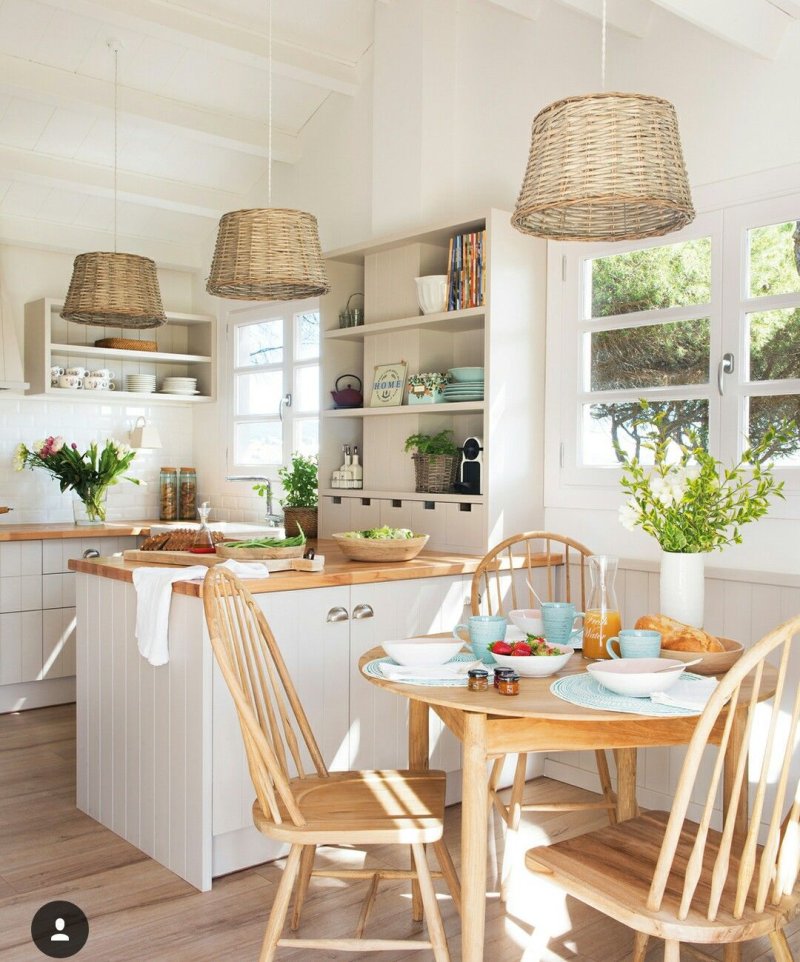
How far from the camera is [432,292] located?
3.99m

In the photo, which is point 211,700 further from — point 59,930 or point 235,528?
point 235,528

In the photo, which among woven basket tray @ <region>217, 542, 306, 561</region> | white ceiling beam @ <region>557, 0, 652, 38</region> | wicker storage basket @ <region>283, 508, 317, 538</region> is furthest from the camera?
wicker storage basket @ <region>283, 508, 317, 538</region>

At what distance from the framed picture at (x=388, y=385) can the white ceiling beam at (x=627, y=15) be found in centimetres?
152

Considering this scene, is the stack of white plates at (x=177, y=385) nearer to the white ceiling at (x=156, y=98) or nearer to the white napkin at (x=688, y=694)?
the white ceiling at (x=156, y=98)

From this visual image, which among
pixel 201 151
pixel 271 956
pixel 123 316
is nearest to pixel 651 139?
pixel 271 956

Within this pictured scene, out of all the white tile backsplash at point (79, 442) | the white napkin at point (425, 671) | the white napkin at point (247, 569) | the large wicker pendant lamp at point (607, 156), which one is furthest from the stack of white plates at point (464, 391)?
the white tile backsplash at point (79, 442)

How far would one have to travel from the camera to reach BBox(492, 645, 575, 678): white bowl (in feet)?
7.27

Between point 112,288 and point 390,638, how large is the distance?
5.84ft

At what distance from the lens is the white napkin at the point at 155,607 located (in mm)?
2992

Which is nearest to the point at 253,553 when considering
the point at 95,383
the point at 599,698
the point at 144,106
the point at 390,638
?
the point at 390,638

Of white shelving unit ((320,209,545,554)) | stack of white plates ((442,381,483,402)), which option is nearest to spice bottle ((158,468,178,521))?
white shelving unit ((320,209,545,554))

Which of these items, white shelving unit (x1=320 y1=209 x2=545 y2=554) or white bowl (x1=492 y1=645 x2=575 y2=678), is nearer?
white bowl (x1=492 y1=645 x2=575 y2=678)

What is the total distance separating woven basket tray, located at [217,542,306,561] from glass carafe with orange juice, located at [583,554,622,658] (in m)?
1.27

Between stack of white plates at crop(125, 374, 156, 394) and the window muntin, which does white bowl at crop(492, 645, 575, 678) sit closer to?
the window muntin
